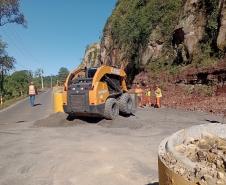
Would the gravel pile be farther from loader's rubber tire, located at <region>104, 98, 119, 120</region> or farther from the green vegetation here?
the green vegetation

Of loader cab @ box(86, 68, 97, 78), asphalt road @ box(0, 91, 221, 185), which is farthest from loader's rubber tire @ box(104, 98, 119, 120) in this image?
loader cab @ box(86, 68, 97, 78)

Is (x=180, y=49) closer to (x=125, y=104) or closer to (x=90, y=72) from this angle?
(x=125, y=104)

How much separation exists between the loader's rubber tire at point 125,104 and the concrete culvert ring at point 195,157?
1206cm

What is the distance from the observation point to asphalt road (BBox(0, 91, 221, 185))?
24.3ft

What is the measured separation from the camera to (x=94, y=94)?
1443 cm

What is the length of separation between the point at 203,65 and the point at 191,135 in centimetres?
1881

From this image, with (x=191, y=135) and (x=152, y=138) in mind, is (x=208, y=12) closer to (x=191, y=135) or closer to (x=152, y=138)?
(x=152, y=138)

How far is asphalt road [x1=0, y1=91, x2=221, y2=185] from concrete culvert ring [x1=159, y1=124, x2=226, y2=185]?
8.29ft

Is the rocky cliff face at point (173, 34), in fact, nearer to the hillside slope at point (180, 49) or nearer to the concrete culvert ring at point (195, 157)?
the hillside slope at point (180, 49)

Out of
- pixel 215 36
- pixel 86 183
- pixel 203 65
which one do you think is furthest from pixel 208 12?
pixel 86 183

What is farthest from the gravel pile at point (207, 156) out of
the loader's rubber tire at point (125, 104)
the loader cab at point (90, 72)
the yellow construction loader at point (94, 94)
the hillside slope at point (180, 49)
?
the hillside slope at point (180, 49)

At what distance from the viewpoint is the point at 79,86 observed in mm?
14844

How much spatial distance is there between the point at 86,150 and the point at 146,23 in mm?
24361

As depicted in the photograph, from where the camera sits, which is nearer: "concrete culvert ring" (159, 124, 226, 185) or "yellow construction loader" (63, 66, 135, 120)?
"concrete culvert ring" (159, 124, 226, 185)
